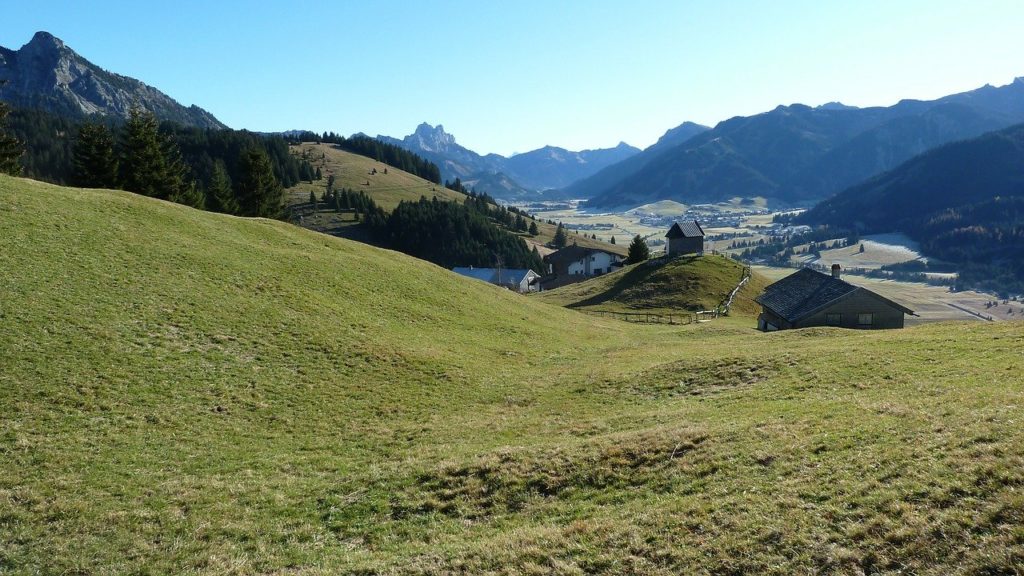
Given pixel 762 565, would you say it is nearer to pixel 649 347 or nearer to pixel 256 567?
pixel 256 567

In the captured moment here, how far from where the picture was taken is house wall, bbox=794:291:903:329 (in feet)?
214

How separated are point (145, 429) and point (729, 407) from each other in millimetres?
22281

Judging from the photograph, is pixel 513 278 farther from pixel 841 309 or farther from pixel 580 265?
pixel 841 309

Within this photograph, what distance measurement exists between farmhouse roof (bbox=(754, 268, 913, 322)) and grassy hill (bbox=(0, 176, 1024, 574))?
107 feet

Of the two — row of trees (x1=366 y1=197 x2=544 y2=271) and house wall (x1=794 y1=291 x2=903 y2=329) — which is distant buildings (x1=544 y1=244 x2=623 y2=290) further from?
house wall (x1=794 y1=291 x2=903 y2=329)

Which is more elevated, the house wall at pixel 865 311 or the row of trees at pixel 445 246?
the row of trees at pixel 445 246

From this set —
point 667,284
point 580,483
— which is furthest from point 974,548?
point 667,284

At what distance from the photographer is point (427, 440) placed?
21562mm

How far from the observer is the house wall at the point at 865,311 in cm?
6519

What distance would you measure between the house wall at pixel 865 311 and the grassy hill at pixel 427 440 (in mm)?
31932

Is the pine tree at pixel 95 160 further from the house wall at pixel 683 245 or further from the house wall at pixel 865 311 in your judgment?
the house wall at pixel 683 245

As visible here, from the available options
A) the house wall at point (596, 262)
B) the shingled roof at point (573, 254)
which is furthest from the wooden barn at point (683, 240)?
the shingled roof at point (573, 254)

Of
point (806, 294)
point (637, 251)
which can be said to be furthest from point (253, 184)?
point (637, 251)

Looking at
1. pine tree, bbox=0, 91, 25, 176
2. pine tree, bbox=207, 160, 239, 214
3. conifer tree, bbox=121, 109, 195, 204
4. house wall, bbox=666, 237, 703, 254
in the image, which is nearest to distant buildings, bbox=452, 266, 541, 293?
house wall, bbox=666, 237, 703, 254
